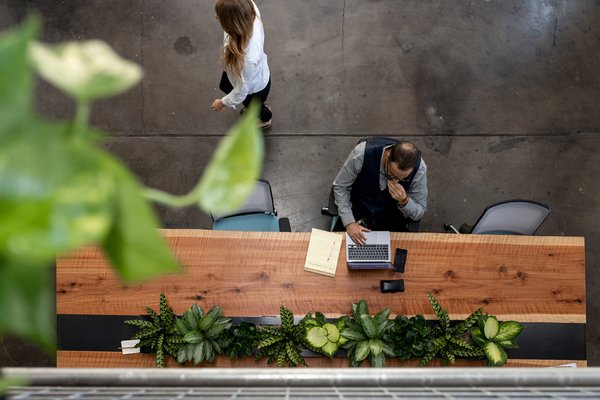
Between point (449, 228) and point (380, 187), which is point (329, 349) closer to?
point (380, 187)

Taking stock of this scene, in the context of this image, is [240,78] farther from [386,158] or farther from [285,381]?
[285,381]

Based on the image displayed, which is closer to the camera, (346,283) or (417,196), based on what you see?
(346,283)

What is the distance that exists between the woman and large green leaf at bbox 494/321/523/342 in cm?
212

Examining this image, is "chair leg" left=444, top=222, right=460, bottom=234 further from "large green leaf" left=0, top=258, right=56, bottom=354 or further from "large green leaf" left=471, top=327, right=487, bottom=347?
"large green leaf" left=0, top=258, right=56, bottom=354

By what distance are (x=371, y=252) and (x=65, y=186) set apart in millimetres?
2690

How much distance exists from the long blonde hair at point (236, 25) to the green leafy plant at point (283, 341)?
1.54m

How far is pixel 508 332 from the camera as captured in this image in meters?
2.83

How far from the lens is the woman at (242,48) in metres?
2.78

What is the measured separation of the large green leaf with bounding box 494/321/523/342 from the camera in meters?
2.82

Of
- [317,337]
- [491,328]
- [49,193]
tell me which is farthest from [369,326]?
[49,193]

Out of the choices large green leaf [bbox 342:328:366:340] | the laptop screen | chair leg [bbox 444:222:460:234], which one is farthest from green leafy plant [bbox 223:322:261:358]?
chair leg [bbox 444:222:460:234]

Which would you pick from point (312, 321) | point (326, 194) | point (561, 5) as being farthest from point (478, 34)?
point (312, 321)

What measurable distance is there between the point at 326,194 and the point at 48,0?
9.34 feet

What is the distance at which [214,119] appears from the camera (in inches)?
160
